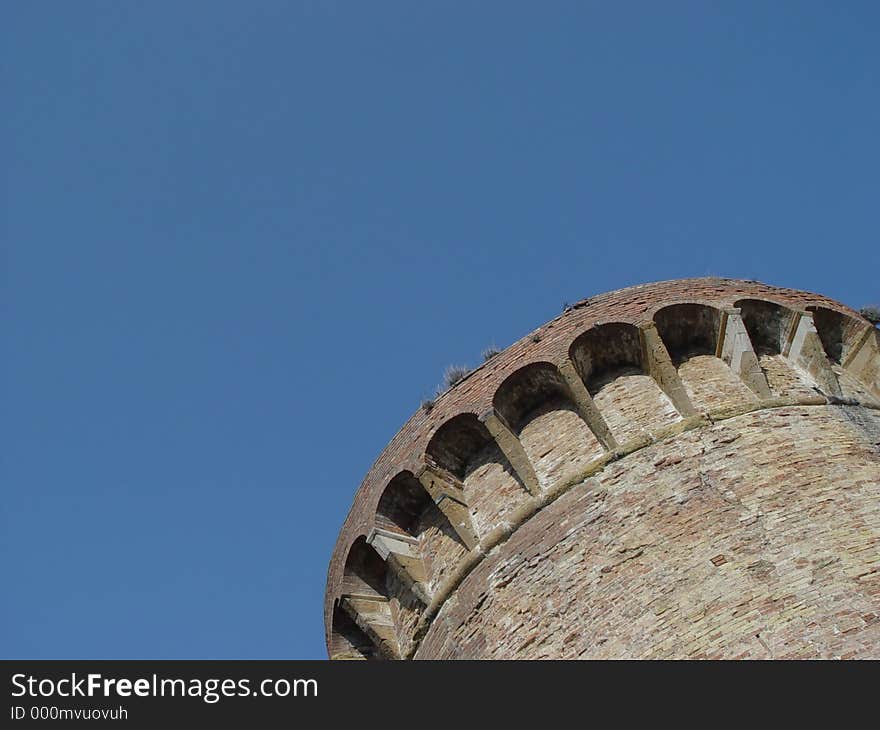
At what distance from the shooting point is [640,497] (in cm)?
1123

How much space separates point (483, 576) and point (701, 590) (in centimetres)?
245

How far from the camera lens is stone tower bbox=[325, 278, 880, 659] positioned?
9.70 metres

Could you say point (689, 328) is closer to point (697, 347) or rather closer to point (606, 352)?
point (697, 347)

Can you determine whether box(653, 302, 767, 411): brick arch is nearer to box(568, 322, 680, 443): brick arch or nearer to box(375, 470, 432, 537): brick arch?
box(568, 322, 680, 443): brick arch

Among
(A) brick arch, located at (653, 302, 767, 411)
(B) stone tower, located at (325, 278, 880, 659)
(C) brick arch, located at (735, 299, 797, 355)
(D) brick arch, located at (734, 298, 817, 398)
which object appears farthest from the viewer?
(C) brick arch, located at (735, 299, 797, 355)

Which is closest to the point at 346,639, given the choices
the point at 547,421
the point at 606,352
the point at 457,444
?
the point at 457,444

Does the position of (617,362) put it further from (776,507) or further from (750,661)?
(750,661)

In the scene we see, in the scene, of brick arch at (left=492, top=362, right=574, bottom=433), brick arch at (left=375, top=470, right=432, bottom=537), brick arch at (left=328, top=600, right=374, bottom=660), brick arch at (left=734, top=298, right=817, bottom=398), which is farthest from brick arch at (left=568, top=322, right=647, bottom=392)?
brick arch at (left=328, top=600, right=374, bottom=660)

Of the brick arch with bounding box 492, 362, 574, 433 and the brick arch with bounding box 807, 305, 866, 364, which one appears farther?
the brick arch with bounding box 807, 305, 866, 364

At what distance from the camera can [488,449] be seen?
13297 millimetres

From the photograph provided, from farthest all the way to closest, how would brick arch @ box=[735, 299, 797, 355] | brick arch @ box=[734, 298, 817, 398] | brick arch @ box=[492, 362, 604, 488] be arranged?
1. brick arch @ box=[735, 299, 797, 355]
2. brick arch @ box=[734, 298, 817, 398]
3. brick arch @ box=[492, 362, 604, 488]

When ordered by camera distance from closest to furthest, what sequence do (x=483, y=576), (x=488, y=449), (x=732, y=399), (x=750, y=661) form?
1. (x=750, y=661)
2. (x=483, y=576)
3. (x=732, y=399)
4. (x=488, y=449)

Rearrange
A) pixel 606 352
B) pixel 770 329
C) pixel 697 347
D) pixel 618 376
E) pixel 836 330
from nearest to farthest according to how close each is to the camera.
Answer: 1. pixel 618 376
2. pixel 606 352
3. pixel 697 347
4. pixel 770 329
5. pixel 836 330

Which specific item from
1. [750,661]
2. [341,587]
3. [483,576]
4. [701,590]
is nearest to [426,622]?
[483,576]
